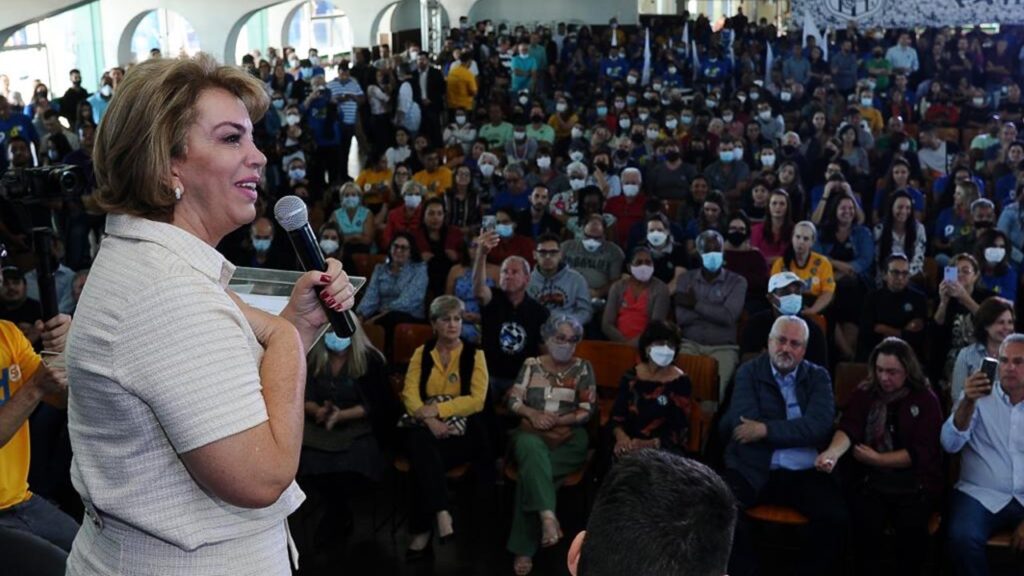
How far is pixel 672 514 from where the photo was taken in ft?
4.05

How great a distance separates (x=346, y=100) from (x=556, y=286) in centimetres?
751

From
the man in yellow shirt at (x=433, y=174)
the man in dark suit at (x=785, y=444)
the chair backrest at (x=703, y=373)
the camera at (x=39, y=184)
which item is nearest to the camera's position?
the camera at (x=39, y=184)

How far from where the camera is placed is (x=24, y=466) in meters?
2.98

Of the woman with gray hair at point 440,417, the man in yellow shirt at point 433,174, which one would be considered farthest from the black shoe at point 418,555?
the man in yellow shirt at point 433,174

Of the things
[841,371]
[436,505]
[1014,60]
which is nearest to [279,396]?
[436,505]

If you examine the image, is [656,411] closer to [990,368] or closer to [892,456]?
[892,456]

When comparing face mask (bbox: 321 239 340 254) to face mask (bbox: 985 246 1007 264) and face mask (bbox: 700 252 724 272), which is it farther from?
face mask (bbox: 985 246 1007 264)

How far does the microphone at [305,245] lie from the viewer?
1.41 m

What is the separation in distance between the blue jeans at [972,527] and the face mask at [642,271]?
8.39 feet

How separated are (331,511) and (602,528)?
3.90 meters

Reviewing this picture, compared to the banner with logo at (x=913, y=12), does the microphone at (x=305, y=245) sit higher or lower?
lower

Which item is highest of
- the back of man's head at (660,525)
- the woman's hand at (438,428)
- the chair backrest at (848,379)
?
the back of man's head at (660,525)

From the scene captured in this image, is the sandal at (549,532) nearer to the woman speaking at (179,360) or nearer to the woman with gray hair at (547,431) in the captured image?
the woman with gray hair at (547,431)

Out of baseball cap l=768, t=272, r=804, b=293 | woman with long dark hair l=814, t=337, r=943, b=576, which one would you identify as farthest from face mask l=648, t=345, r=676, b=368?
baseball cap l=768, t=272, r=804, b=293
